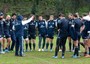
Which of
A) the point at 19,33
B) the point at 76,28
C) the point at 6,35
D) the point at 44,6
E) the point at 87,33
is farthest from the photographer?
the point at 44,6

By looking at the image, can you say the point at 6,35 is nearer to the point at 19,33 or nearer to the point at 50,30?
the point at 19,33

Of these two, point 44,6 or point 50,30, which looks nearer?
point 50,30

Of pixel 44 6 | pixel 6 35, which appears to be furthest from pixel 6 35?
pixel 44 6

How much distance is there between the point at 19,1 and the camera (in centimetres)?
4931

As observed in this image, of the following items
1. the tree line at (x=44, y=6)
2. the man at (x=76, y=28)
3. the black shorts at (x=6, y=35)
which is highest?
the tree line at (x=44, y=6)

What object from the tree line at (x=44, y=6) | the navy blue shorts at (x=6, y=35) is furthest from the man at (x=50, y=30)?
the tree line at (x=44, y=6)

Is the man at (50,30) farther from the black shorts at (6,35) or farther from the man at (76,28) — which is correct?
the man at (76,28)

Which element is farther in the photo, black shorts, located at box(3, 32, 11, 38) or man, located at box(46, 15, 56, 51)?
man, located at box(46, 15, 56, 51)

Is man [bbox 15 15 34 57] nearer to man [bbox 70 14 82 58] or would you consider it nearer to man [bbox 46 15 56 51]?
man [bbox 70 14 82 58]

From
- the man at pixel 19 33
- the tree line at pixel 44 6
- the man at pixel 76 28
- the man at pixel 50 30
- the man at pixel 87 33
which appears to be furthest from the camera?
the tree line at pixel 44 6

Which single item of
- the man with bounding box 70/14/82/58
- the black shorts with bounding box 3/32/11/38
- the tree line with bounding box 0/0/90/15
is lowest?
the black shorts with bounding box 3/32/11/38

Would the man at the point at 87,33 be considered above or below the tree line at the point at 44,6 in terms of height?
below

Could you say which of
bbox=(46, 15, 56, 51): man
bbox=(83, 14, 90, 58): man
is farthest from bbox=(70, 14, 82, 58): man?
bbox=(46, 15, 56, 51): man

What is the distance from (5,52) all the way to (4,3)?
90.8 feet
